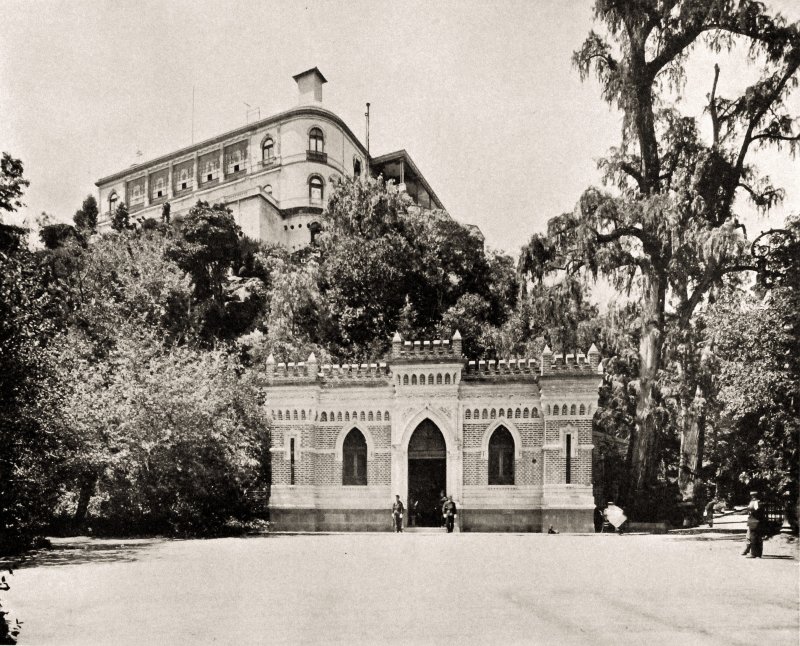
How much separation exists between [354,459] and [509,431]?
17.4ft

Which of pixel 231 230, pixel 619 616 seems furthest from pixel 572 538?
pixel 231 230

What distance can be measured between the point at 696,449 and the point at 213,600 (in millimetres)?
21068

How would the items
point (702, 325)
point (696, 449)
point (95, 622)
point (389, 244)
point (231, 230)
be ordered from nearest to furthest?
point (95, 622) → point (702, 325) → point (696, 449) → point (389, 244) → point (231, 230)

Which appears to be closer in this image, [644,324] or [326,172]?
[644,324]

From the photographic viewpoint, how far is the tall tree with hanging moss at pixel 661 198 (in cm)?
2147

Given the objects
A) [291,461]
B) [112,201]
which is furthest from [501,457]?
[112,201]

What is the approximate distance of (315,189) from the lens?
54.9m

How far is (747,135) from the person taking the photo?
22078 mm

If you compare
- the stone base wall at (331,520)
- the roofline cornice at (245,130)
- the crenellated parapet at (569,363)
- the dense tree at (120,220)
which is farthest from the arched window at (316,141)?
the stone base wall at (331,520)

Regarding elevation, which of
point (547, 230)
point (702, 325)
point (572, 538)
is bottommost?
point (572, 538)

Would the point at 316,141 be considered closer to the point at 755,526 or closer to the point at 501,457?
the point at 501,457

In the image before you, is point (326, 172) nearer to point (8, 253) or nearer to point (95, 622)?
point (8, 253)

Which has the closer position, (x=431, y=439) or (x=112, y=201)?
(x=431, y=439)

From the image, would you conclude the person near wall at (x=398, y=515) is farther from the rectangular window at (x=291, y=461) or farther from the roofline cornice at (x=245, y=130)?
the roofline cornice at (x=245, y=130)
